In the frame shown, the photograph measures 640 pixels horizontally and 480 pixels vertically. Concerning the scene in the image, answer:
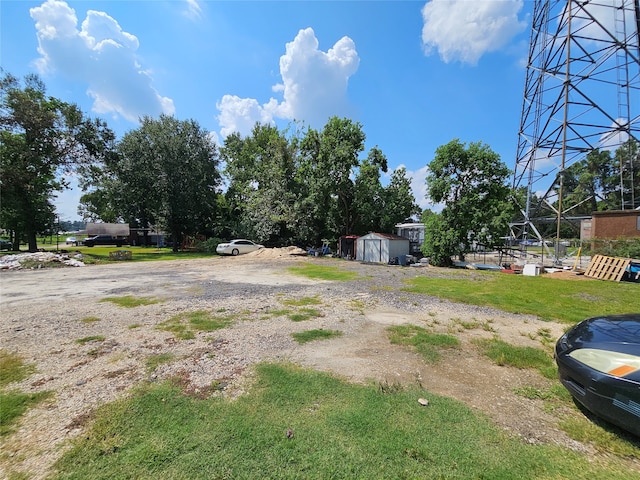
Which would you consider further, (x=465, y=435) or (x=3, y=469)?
(x=465, y=435)

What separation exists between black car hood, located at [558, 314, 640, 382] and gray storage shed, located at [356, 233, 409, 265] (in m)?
16.3

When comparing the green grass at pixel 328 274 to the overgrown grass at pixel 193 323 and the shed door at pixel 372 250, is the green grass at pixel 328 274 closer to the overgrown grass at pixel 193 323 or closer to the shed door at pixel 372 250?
the overgrown grass at pixel 193 323

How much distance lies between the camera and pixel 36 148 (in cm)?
1908

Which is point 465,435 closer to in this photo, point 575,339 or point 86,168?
point 575,339

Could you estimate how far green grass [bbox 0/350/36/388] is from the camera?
3.17 metres

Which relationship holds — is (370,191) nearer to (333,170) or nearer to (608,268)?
(333,170)

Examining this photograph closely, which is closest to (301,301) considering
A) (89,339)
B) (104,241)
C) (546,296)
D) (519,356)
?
(89,339)

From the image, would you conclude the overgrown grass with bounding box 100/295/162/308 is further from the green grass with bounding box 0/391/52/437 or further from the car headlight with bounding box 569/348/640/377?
the car headlight with bounding box 569/348/640/377

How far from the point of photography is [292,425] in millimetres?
2400

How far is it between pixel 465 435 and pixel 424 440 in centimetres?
39

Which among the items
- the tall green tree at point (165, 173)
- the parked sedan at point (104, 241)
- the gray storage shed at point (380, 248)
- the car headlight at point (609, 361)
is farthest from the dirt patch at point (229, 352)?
the parked sedan at point (104, 241)

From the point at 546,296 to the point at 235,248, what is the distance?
20.6 metres

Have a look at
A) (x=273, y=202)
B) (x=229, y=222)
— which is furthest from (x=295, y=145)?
(x=229, y=222)

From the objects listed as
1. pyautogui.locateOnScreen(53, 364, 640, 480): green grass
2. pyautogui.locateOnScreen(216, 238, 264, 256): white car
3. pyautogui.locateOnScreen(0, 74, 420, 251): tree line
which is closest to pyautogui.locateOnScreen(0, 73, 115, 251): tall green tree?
pyautogui.locateOnScreen(0, 74, 420, 251): tree line
